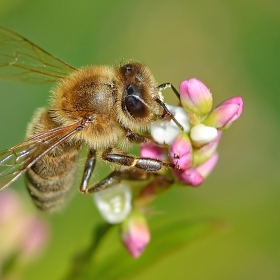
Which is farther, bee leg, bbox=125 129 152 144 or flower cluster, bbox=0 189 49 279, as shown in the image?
flower cluster, bbox=0 189 49 279

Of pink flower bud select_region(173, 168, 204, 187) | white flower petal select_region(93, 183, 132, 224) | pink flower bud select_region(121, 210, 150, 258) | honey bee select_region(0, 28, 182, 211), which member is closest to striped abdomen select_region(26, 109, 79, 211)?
honey bee select_region(0, 28, 182, 211)

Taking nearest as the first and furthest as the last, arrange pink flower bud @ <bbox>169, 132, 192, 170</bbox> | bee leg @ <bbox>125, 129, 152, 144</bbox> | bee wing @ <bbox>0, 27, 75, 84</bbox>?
1. pink flower bud @ <bbox>169, 132, 192, 170</bbox>
2. bee leg @ <bbox>125, 129, 152, 144</bbox>
3. bee wing @ <bbox>0, 27, 75, 84</bbox>

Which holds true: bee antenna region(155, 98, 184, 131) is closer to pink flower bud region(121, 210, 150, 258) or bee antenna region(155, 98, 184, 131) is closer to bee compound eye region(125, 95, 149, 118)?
bee compound eye region(125, 95, 149, 118)

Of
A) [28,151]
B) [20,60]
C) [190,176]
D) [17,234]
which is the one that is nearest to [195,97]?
[190,176]

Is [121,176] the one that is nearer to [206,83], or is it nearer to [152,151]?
[152,151]

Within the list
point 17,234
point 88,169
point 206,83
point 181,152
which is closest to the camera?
point 181,152

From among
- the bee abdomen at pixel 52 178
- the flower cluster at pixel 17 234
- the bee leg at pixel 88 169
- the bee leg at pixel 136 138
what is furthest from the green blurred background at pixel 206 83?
the bee leg at pixel 136 138

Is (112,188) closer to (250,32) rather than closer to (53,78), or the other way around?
(53,78)
